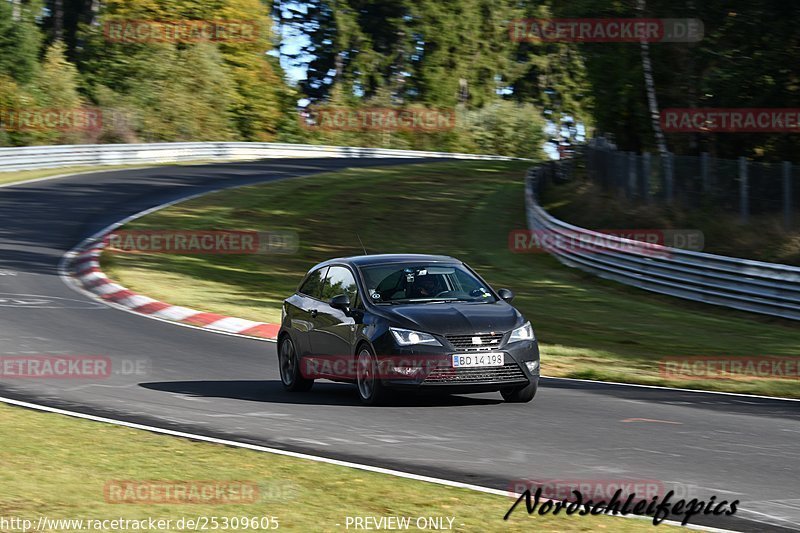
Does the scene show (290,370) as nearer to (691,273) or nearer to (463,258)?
(691,273)

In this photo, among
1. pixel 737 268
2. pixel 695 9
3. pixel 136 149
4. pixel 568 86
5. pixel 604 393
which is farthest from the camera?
pixel 568 86

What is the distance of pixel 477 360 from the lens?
11047 mm

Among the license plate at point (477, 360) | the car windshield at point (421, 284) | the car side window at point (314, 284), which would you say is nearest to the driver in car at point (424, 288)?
the car windshield at point (421, 284)

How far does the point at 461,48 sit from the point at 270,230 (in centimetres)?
6840

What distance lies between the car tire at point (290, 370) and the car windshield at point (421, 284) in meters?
1.43

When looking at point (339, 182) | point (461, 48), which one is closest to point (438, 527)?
point (339, 182)

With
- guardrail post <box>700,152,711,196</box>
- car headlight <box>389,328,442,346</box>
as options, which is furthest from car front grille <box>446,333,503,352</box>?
guardrail post <box>700,152,711,196</box>

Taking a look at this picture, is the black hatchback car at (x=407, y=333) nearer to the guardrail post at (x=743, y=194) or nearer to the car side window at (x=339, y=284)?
the car side window at (x=339, y=284)

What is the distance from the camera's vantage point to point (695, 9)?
32.9 metres

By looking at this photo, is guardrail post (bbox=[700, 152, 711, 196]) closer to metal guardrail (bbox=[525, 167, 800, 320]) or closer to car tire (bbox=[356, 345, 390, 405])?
metal guardrail (bbox=[525, 167, 800, 320])

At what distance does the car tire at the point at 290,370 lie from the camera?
13.0 metres

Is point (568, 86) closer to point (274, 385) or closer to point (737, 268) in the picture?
point (737, 268)

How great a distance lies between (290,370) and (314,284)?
1019 millimetres

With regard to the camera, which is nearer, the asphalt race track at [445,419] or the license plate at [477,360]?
the asphalt race track at [445,419]
